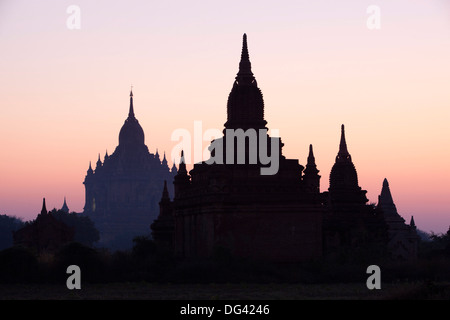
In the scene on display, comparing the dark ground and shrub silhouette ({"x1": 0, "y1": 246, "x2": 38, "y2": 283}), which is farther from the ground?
shrub silhouette ({"x1": 0, "y1": 246, "x2": 38, "y2": 283})

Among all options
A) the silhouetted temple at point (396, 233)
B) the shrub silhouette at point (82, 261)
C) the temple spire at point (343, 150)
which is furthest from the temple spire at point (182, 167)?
the shrub silhouette at point (82, 261)

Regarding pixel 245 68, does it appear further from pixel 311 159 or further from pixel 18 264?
pixel 18 264

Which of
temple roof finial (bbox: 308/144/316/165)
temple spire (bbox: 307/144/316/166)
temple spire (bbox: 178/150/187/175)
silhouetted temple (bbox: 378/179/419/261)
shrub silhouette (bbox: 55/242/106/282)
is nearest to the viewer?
shrub silhouette (bbox: 55/242/106/282)

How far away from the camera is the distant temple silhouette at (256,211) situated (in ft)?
200

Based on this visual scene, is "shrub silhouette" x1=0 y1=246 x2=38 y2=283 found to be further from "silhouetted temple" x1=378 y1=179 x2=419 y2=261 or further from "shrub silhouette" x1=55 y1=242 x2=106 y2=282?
"silhouetted temple" x1=378 y1=179 x2=419 y2=261

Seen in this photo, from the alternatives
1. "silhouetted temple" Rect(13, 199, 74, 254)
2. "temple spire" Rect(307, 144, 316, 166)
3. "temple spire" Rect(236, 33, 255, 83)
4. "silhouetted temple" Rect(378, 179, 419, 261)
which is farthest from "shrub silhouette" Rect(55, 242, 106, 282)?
"silhouetted temple" Rect(13, 199, 74, 254)

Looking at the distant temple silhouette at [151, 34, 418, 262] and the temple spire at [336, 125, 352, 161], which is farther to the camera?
the temple spire at [336, 125, 352, 161]

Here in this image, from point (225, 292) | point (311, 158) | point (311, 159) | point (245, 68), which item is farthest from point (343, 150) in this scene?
point (225, 292)

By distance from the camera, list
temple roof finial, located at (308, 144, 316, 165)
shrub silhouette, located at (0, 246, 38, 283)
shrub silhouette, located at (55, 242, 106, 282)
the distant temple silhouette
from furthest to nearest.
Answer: temple roof finial, located at (308, 144, 316, 165) < the distant temple silhouette < shrub silhouette, located at (55, 242, 106, 282) < shrub silhouette, located at (0, 246, 38, 283)

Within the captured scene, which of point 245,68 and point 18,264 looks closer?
point 18,264

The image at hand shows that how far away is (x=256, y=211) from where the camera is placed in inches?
2395

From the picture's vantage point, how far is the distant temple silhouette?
60.8 m
